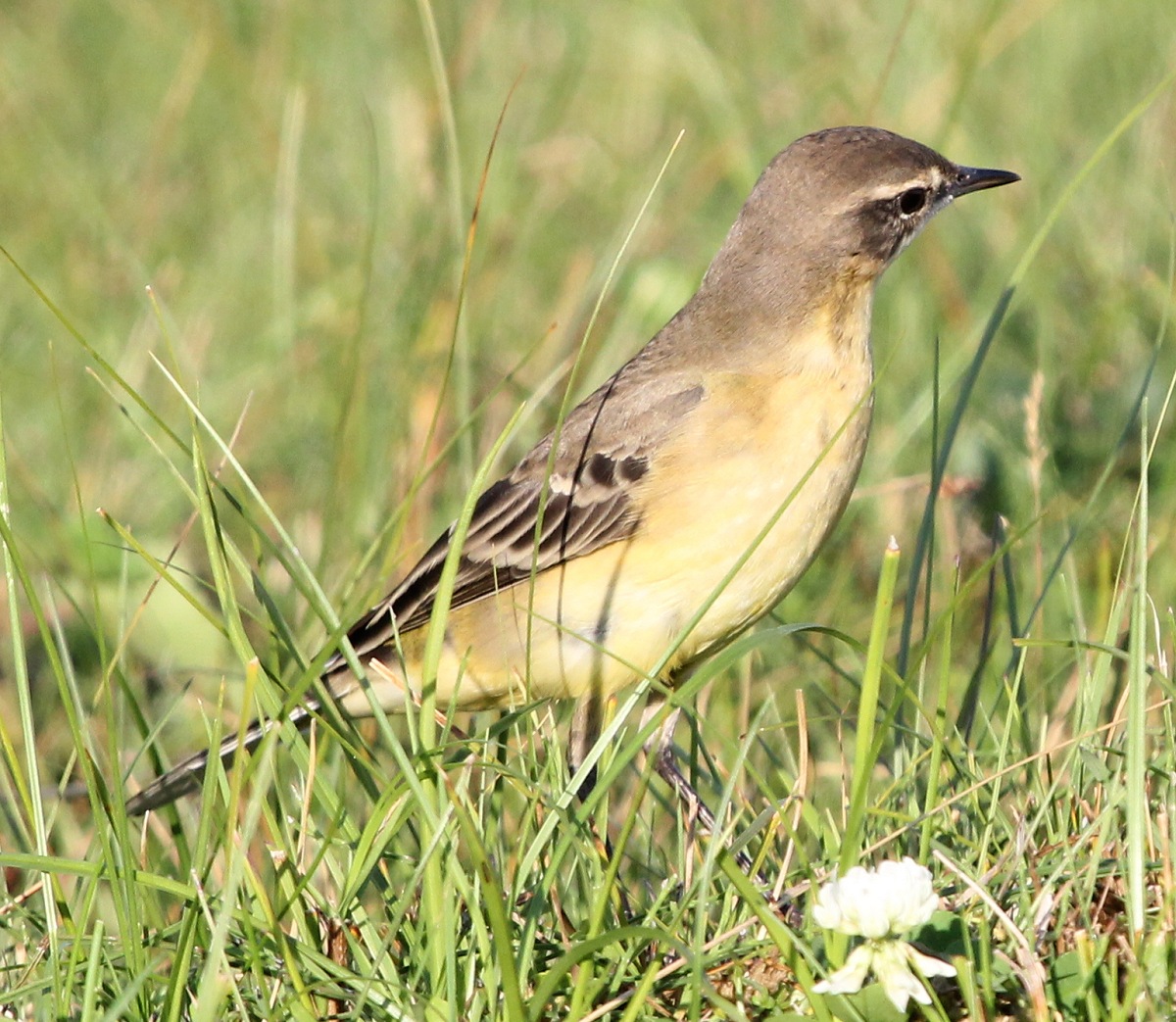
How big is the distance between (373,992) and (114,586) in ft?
14.2

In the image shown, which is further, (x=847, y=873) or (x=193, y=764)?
(x=193, y=764)

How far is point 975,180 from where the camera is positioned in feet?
20.3

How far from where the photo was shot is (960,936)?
3520 mm

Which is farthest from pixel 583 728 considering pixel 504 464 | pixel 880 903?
pixel 880 903

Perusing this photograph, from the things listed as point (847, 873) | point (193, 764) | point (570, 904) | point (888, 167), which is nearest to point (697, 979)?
point (847, 873)

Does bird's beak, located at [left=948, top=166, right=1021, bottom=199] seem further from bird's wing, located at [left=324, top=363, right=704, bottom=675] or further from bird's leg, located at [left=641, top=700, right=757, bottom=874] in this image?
bird's leg, located at [left=641, top=700, right=757, bottom=874]

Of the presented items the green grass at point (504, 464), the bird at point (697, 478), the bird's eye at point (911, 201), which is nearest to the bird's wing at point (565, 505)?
the bird at point (697, 478)

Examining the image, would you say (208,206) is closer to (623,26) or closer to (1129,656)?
(623,26)

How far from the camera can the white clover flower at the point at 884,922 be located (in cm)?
317

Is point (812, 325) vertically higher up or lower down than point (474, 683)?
higher up

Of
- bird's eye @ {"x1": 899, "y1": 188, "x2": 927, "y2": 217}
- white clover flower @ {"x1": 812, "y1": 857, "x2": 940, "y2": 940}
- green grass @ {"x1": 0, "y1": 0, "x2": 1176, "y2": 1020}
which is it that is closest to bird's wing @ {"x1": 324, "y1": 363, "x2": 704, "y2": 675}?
green grass @ {"x1": 0, "y1": 0, "x2": 1176, "y2": 1020}

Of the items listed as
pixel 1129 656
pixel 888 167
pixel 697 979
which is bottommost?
pixel 697 979

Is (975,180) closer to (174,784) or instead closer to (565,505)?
(565,505)

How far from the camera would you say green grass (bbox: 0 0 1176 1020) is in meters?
3.55
